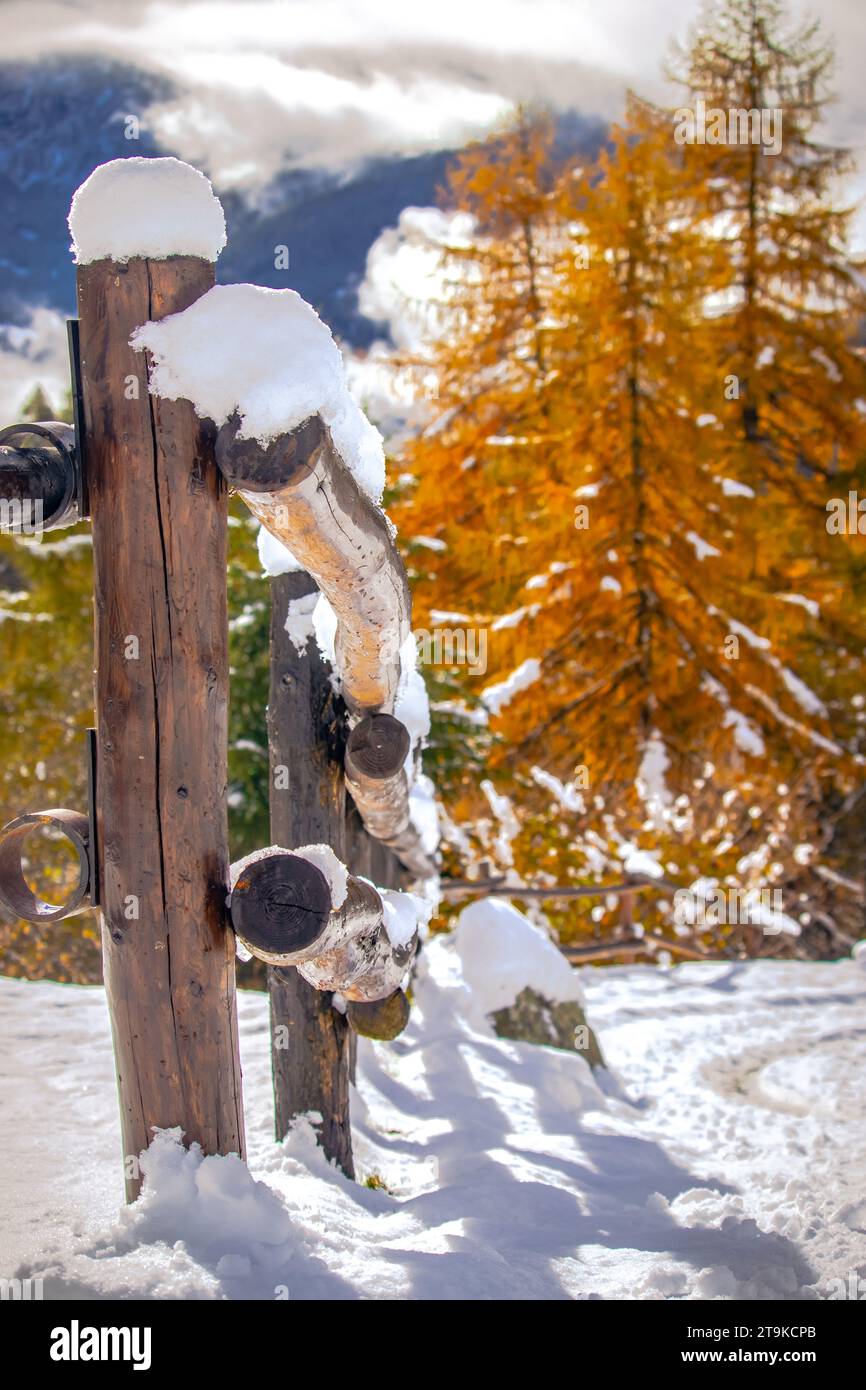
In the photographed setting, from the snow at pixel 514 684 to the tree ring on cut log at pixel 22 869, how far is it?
24.4 ft

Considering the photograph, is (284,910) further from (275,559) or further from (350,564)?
(275,559)

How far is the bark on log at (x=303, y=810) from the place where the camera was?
339cm

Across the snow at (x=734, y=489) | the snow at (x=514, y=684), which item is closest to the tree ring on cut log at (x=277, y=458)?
the snow at (x=514, y=684)

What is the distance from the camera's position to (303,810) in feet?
11.6

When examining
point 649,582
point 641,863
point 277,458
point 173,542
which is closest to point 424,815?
point 173,542

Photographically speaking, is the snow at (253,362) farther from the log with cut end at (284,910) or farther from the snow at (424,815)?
the snow at (424,815)

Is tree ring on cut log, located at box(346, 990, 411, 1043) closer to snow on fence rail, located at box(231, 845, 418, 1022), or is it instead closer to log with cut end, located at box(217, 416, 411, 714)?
snow on fence rail, located at box(231, 845, 418, 1022)

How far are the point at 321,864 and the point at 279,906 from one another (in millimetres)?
153

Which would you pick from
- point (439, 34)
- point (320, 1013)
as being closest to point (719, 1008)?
point (320, 1013)

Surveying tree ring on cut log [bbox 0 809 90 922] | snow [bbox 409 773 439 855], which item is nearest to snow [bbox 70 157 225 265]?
tree ring on cut log [bbox 0 809 90 922]

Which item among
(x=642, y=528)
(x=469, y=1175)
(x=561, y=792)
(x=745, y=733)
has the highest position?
(x=642, y=528)

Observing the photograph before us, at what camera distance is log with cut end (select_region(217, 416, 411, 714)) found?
6.83ft

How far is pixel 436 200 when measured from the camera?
1320 cm

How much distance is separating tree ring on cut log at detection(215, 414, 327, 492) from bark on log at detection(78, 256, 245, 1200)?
0.75ft
